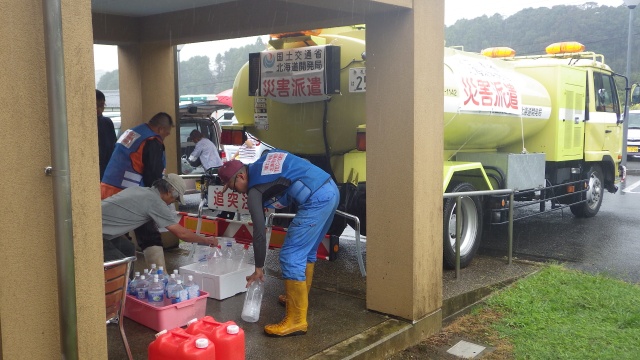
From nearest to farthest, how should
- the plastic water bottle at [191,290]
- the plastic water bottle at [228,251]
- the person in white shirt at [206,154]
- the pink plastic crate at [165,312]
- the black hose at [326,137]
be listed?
the pink plastic crate at [165,312], the plastic water bottle at [191,290], the plastic water bottle at [228,251], the black hose at [326,137], the person in white shirt at [206,154]

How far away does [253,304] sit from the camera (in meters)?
4.61

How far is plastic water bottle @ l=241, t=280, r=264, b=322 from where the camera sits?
15.0ft

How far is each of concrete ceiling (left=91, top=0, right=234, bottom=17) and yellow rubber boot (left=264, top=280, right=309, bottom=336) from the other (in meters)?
2.79

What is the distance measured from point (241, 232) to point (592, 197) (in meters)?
7.15

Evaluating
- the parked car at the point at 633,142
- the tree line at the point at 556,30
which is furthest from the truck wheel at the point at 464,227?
the tree line at the point at 556,30

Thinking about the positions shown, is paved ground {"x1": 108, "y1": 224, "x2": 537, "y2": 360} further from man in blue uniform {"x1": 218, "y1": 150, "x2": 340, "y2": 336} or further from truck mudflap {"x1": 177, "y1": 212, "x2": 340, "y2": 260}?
truck mudflap {"x1": 177, "y1": 212, "x2": 340, "y2": 260}

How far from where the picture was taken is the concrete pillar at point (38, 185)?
8.02 ft

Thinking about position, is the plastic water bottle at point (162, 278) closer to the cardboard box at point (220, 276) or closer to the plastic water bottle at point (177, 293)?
the plastic water bottle at point (177, 293)

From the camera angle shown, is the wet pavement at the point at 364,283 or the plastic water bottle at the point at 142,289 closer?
the wet pavement at the point at 364,283

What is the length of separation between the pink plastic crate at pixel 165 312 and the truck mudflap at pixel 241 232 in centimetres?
140

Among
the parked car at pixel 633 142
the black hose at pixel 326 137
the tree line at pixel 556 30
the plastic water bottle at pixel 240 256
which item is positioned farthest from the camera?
the tree line at pixel 556 30

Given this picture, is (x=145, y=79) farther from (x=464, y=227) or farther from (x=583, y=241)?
(x=583, y=241)

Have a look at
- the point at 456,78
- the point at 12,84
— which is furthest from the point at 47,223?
the point at 456,78

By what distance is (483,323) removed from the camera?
5297mm
